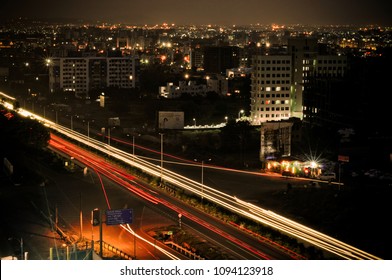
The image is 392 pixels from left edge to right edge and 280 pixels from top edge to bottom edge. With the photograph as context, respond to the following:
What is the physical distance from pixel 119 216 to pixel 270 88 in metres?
7.33

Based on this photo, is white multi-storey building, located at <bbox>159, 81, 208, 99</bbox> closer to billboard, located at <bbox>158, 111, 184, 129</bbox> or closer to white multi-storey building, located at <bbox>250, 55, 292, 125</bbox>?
white multi-storey building, located at <bbox>250, 55, 292, 125</bbox>

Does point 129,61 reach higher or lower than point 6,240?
higher

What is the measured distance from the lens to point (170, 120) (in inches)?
413

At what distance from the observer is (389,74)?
11156 millimetres

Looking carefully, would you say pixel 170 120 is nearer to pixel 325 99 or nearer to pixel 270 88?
pixel 270 88

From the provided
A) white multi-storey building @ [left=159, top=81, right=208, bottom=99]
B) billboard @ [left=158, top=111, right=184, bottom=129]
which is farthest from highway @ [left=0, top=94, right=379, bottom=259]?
white multi-storey building @ [left=159, top=81, right=208, bottom=99]

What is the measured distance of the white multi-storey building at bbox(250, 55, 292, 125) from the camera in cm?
1106

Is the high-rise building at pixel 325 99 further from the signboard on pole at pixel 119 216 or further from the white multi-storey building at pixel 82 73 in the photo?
the signboard on pole at pixel 119 216


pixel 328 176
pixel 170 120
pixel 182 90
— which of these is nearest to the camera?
pixel 328 176

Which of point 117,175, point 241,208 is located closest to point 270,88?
point 117,175

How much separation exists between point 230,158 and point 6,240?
164 inches

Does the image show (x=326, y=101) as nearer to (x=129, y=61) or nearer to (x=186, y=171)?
(x=186, y=171)

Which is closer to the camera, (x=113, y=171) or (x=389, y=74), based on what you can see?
(x=113, y=171)

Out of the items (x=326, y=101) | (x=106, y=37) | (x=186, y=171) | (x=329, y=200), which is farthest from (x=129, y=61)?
(x=106, y=37)
